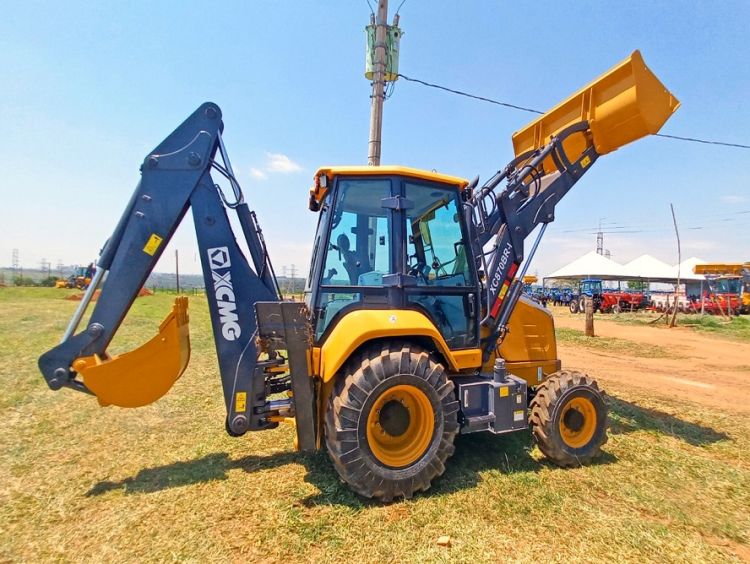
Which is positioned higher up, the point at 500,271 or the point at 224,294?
the point at 500,271

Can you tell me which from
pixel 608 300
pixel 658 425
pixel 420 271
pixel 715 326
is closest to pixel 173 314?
pixel 420 271

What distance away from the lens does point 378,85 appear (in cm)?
816

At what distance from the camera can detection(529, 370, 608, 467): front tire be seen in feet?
12.1

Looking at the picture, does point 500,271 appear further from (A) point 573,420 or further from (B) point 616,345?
(B) point 616,345

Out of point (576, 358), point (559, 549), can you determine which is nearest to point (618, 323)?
point (576, 358)

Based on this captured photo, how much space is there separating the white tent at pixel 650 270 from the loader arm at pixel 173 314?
43.4m

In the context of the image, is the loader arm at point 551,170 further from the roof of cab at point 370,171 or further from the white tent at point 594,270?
the white tent at point 594,270

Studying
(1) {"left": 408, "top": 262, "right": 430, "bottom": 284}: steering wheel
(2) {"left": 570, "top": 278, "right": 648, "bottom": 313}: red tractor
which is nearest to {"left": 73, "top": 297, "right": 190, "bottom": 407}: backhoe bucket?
(1) {"left": 408, "top": 262, "right": 430, "bottom": 284}: steering wheel

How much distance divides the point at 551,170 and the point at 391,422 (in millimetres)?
3384

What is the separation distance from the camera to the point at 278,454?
3.93 meters

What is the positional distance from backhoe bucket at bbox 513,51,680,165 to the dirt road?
173 inches

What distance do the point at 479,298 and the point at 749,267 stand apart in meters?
31.1

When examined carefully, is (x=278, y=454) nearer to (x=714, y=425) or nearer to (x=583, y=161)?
(x=583, y=161)

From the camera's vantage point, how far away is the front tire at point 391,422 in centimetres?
304
